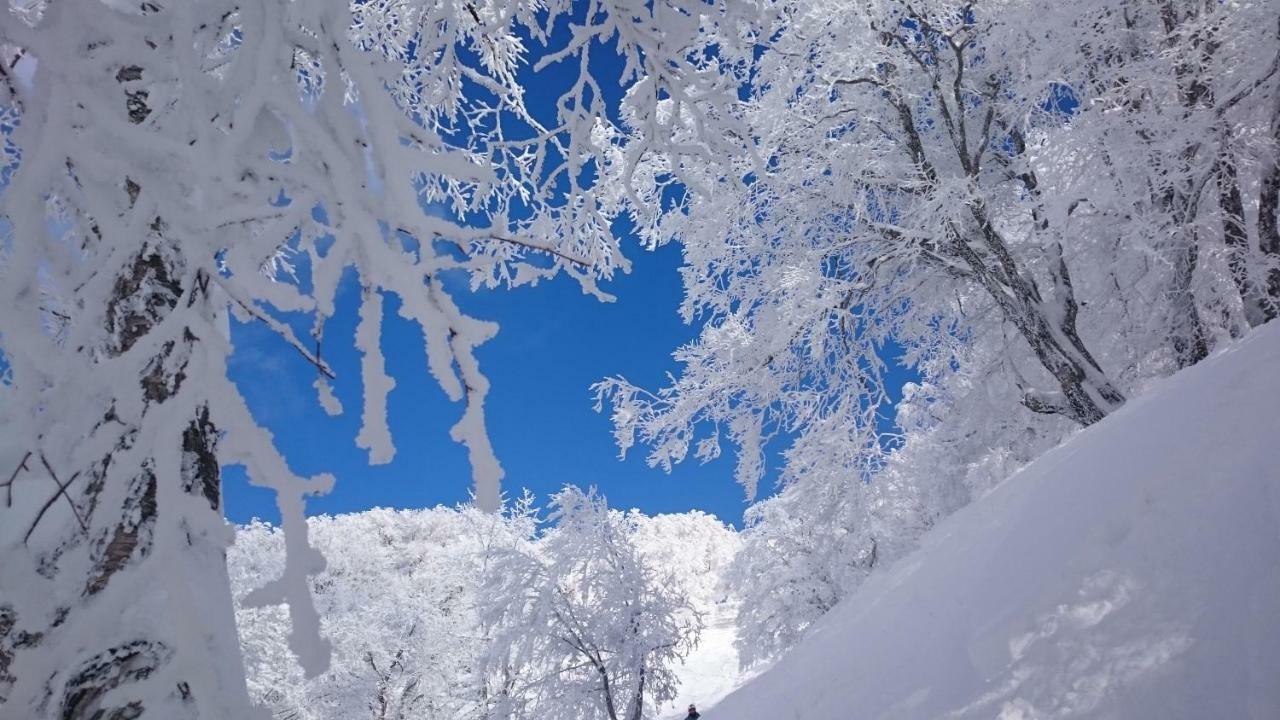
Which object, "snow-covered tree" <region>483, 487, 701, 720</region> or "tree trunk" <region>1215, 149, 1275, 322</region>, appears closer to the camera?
"tree trunk" <region>1215, 149, 1275, 322</region>

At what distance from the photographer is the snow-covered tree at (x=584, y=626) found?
A: 48.0 ft

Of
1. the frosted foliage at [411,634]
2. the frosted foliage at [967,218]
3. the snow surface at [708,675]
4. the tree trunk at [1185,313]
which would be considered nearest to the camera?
the frosted foliage at [967,218]

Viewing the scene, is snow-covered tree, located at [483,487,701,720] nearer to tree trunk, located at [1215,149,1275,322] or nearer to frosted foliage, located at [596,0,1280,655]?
frosted foliage, located at [596,0,1280,655]

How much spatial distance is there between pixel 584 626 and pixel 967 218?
12.2 metres

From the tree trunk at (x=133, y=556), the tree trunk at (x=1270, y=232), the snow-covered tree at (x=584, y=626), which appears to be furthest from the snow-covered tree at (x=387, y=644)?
the tree trunk at (x=1270, y=232)

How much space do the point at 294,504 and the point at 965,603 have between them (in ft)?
11.4

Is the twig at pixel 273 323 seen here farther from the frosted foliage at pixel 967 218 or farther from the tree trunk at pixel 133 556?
the frosted foliage at pixel 967 218

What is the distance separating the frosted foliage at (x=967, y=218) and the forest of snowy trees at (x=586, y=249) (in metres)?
0.05

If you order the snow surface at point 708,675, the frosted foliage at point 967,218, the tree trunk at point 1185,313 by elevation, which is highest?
the frosted foliage at point 967,218

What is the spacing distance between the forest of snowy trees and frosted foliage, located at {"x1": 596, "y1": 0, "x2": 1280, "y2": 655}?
53 mm

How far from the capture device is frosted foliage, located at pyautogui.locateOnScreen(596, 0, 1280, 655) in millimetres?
6434

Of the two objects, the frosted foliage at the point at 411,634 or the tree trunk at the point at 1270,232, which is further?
the frosted foliage at the point at 411,634

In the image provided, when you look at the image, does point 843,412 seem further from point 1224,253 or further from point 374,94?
point 374,94

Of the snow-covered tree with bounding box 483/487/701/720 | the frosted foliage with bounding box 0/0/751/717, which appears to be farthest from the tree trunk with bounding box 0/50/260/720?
the snow-covered tree with bounding box 483/487/701/720
